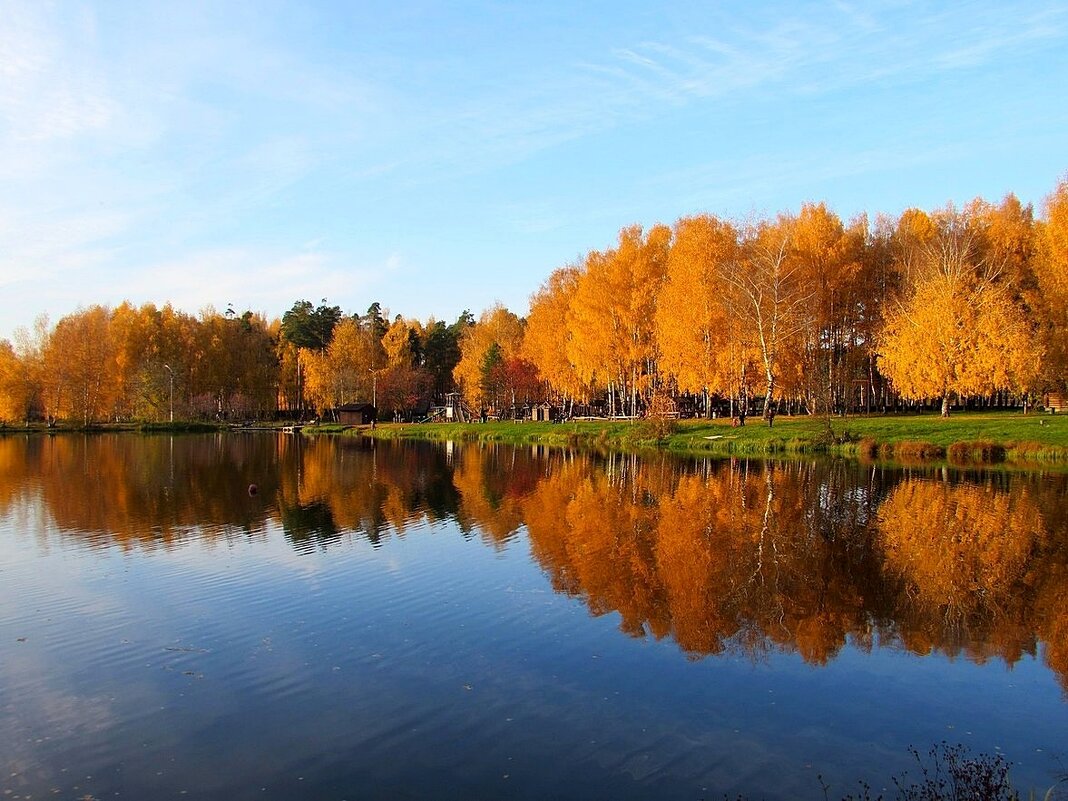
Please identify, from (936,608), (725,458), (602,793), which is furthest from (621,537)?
(725,458)

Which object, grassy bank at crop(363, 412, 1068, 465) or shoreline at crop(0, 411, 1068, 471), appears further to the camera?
grassy bank at crop(363, 412, 1068, 465)

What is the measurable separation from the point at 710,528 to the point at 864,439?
25.3 m

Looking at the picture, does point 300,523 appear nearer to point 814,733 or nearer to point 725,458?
point 814,733

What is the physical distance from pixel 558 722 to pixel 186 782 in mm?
3982

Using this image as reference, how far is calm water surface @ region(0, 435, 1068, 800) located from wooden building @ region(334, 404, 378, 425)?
209 feet

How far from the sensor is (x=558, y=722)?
895 cm

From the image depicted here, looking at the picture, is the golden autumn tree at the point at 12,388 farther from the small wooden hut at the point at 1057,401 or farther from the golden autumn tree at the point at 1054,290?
the small wooden hut at the point at 1057,401

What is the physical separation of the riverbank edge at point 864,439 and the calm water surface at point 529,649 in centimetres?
1644

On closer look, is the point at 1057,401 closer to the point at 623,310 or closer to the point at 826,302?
the point at 826,302

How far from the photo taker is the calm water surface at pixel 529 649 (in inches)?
311

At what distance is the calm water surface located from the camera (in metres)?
7.90

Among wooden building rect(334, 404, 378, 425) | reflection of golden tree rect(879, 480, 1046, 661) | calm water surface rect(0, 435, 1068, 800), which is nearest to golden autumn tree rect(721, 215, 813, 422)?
Answer: reflection of golden tree rect(879, 480, 1046, 661)

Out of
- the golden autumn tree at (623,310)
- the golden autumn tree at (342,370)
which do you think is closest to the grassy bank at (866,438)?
the golden autumn tree at (623,310)

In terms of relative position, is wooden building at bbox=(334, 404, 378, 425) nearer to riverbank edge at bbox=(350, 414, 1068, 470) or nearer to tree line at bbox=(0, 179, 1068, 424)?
tree line at bbox=(0, 179, 1068, 424)
